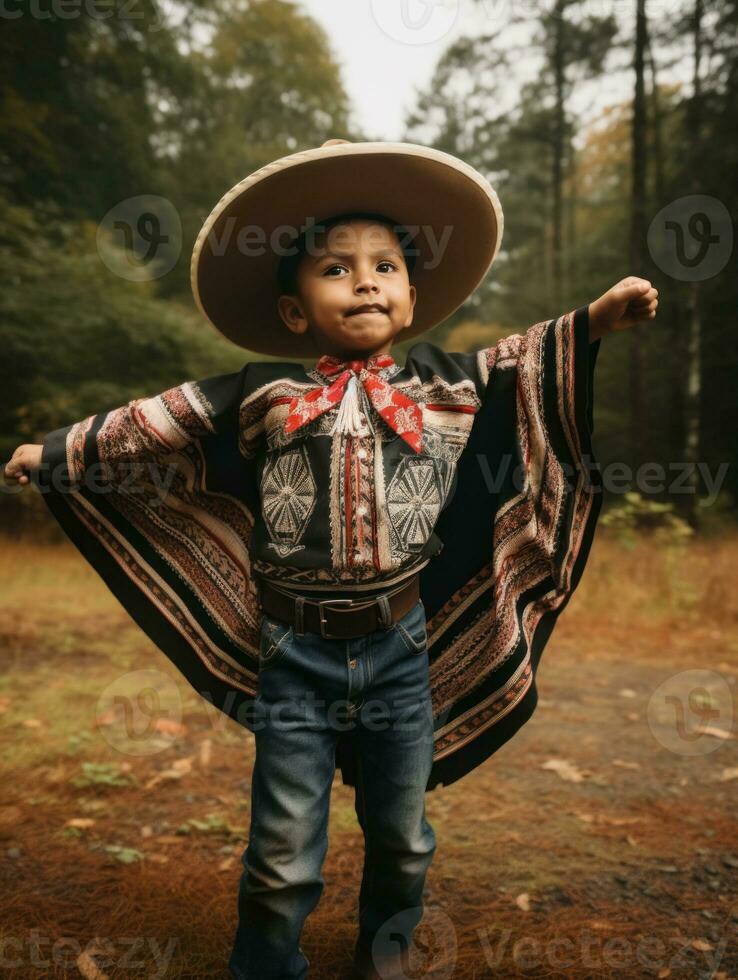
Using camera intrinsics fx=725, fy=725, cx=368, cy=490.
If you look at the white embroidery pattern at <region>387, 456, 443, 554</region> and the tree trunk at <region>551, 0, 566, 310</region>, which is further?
the tree trunk at <region>551, 0, 566, 310</region>

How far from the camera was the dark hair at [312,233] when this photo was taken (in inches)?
87.4

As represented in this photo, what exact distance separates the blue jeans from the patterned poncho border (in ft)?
0.93

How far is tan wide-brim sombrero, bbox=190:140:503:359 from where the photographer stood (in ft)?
6.89

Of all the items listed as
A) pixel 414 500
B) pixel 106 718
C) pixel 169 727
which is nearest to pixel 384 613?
pixel 414 500

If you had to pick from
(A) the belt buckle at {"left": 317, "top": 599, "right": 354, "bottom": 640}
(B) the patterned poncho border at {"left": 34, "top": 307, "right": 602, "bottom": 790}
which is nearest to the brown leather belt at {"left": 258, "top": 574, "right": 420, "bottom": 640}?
(A) the belt buckle at {"left": 317, "top": 599, "right": 354, "bottom": 640}

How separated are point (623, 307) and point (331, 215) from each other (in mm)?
921

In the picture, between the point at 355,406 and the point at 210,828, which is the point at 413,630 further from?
the point at 210,828

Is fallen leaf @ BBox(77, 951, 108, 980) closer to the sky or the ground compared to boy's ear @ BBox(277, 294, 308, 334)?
closer to the ground

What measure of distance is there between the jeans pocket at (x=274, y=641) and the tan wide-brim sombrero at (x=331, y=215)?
1071 mm

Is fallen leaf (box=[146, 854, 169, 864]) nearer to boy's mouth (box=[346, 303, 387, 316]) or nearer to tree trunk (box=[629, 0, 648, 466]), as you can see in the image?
boy's mouth (box=[346, 303, 387, 316])

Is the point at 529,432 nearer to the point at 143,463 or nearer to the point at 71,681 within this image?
the point at 143,463

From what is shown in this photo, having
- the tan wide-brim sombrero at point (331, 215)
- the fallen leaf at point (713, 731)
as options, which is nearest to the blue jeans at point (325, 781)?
the tan wide-brim sombrero at point (331, 215)

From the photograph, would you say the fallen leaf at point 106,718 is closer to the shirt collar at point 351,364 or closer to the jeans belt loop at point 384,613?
the jeans belt loop at point 384,613

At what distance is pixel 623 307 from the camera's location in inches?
78.3
